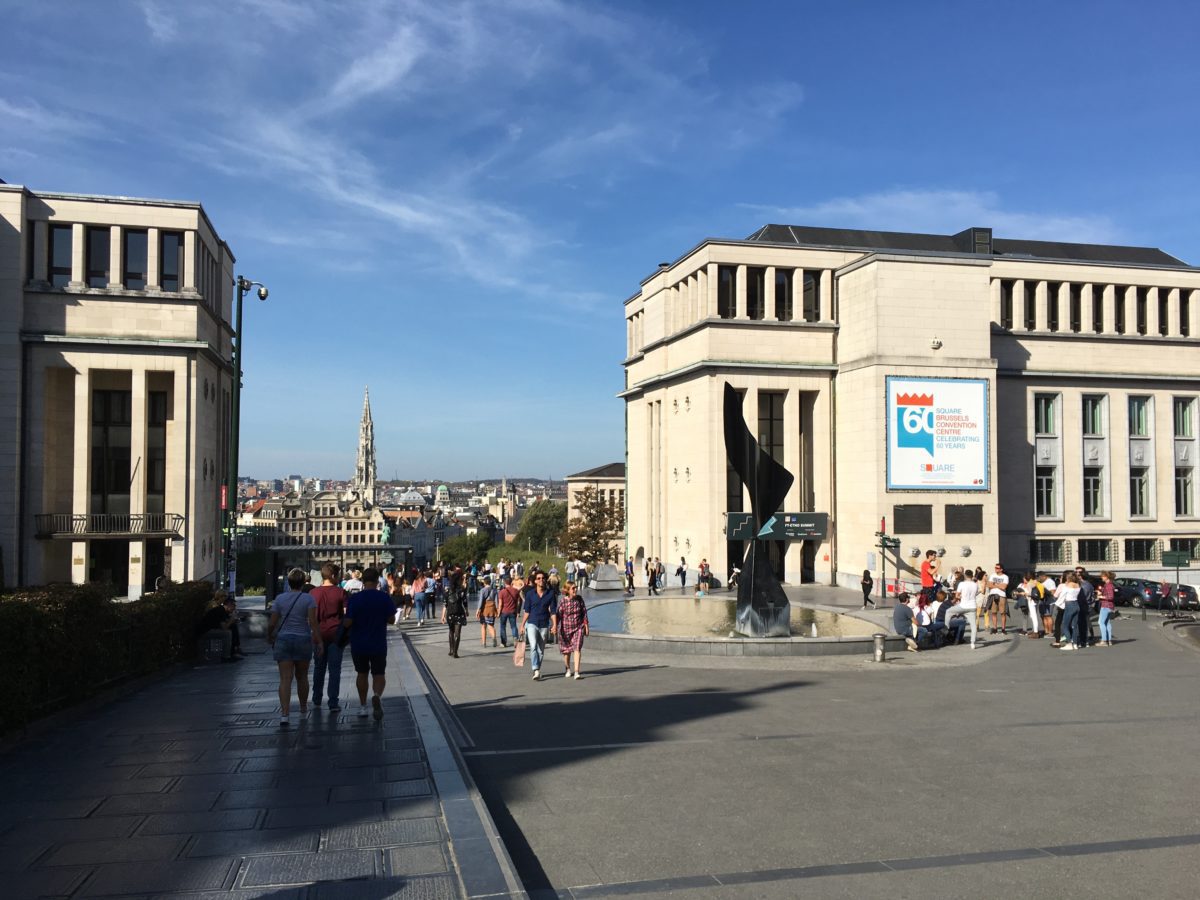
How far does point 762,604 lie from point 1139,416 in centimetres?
3492

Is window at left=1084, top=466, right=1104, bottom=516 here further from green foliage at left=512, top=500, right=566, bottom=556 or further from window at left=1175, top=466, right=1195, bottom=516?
green foliage at left=512, top=500, right=566, bottom=556

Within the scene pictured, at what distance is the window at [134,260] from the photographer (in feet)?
125

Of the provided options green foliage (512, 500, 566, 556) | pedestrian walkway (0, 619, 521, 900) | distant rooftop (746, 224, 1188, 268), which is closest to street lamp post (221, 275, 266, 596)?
pedestrian walkway (0, 619, 521, 900)

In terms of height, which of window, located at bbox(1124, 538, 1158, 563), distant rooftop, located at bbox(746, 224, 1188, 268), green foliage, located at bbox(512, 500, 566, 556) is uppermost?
distant rooftop, located at bbox(746, 224, 1188, 268)

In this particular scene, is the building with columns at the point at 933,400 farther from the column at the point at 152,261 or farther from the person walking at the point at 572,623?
the person walking at the point at 572,623

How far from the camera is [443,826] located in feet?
21.0

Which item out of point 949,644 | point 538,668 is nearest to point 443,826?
point 538,668

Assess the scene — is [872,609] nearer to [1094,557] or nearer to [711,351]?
[711,351]

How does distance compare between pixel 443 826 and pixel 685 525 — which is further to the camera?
pixel 685 525

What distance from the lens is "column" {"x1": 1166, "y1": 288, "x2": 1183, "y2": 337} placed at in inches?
1827

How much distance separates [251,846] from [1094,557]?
4727cm

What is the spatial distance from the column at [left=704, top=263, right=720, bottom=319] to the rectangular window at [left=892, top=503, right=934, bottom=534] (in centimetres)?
1159

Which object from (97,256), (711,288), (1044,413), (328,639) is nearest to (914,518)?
(1044,413)

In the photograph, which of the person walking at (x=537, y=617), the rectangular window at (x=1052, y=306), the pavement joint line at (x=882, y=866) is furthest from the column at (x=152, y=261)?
the rectangular window at (x=1052, y=306)
